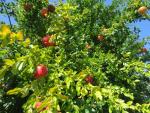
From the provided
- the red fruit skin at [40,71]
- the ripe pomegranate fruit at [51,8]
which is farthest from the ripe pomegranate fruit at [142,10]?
the red fruit skin at [40,71]

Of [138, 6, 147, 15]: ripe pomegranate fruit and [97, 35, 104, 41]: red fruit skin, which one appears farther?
[138, 6, 147, 15]: ripe pomegranate fruit

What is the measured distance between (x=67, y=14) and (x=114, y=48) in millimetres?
1004

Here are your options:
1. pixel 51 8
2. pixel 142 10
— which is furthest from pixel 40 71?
pixel 142 10

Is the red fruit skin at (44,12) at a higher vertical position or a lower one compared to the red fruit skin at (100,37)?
higher

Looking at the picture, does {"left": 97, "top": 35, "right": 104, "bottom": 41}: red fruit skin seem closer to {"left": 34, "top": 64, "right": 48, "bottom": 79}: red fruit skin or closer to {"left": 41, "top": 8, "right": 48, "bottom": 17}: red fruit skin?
{"left": 41, "top": 8, "right": 48, "bottom": 17}: red fruit skin

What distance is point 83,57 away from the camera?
4.25 meters

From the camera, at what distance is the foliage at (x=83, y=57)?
3307 millimetres

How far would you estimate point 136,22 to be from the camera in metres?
5.34

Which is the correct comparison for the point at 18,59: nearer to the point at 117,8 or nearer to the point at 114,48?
the point at 114,48

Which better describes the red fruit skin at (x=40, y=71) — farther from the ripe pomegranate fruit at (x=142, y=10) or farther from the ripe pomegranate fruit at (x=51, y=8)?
the ripe pomegranate fruit at (x=142, y=10)

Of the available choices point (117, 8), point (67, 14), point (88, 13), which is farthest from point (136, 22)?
point (67, 14)

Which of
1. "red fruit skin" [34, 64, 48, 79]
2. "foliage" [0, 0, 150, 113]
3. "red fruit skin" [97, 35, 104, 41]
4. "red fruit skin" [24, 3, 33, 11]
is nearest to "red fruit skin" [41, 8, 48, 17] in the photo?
"foliage" [0, 0, 150, 113]

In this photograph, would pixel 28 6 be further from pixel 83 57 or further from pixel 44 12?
pixel 83 57

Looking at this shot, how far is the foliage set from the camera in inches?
130
